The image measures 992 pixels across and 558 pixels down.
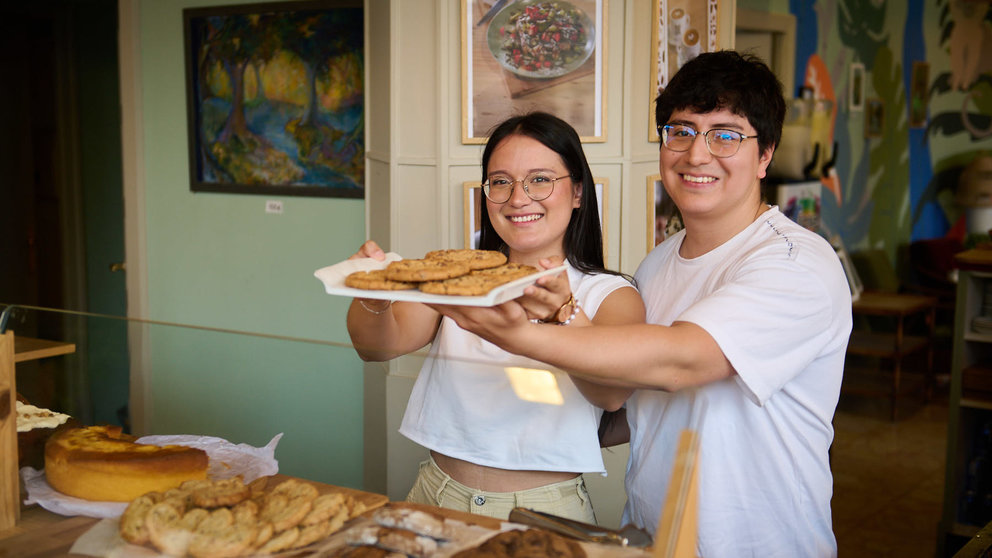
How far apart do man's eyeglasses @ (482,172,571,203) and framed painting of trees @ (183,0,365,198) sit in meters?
2.35

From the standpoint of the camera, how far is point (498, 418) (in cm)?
138

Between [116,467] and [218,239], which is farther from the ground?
[218,239]

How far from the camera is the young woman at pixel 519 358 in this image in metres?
1.36

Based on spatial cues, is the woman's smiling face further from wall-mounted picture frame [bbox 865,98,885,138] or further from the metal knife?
wall-mounted picture frame [bbox 865,98,885,138]

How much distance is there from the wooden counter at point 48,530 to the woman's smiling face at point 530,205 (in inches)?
28.7

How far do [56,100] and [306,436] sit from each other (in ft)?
17.2

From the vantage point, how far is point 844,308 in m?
1.61

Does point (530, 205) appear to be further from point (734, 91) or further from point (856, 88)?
point (856, 88)

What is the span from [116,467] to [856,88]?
7486 millimetres

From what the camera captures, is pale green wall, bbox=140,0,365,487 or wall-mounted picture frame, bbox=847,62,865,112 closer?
pale green wall, bbox=140,0,365,487

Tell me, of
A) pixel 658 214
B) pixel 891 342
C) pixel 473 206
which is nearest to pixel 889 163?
pixel 891 342

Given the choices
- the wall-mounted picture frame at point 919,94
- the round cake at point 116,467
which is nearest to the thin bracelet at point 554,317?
the round cake at point 116,467

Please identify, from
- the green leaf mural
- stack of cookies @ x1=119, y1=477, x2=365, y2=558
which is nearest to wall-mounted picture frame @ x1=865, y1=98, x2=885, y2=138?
the green leaf mural

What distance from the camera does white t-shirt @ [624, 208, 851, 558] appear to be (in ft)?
4.48
